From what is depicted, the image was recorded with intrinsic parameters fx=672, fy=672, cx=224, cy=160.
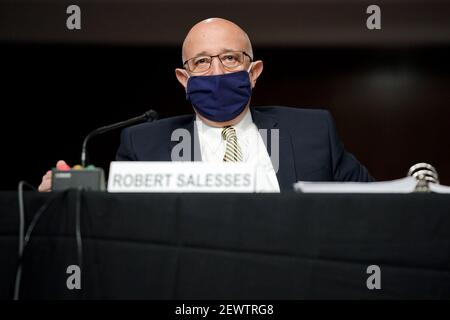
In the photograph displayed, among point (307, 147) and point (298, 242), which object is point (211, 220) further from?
point (307, 147)

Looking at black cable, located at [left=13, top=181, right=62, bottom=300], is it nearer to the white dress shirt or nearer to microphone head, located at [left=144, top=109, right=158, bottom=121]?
microphone head, located at [left=144, top=109, right=158, bottom=121]

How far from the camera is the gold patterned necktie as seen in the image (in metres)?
1.93

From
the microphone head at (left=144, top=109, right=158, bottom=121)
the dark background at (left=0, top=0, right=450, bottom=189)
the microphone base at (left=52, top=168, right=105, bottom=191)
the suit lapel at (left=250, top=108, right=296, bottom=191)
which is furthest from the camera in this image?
the dark background at (left=0, top=0, right=450, bottom=189)

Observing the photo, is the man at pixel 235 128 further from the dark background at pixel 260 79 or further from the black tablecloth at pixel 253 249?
the dark background at pixel 260 79

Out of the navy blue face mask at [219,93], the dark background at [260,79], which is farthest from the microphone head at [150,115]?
the dark background at [260,79]

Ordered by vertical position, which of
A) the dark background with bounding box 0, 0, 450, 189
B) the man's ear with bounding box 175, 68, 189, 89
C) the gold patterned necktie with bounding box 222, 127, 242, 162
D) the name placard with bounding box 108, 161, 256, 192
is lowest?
the name placard with bounding box 108, 161, 256, 192

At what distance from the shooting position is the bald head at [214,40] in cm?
203

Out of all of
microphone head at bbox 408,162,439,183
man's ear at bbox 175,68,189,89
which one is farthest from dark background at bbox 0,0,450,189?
microphone head at bbox 408,162,439,183

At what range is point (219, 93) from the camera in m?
1.95

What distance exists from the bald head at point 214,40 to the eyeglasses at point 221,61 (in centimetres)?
1

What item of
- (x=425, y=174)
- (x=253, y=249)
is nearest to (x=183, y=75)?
(x=425, y=174)

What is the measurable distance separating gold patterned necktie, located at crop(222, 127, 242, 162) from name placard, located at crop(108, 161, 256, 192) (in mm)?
674

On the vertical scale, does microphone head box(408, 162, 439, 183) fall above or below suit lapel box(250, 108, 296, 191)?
below
